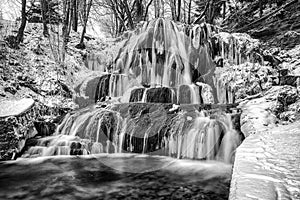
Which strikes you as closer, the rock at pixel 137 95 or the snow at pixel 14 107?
the snow at pixel 14 107

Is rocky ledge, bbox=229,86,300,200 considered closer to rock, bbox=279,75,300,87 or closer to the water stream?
the water stream

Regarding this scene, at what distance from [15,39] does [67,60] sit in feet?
7.61

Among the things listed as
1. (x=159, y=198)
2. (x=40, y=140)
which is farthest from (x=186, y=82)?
(x=159, y=198)

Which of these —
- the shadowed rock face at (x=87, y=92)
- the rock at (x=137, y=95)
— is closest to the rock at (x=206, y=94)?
the rock at (x=137, y=95)

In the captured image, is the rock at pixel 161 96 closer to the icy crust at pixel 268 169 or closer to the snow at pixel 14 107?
the snow at pixel 14 107

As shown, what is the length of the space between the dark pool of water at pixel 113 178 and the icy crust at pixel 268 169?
104 cm

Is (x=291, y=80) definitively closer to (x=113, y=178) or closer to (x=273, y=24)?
(x=113, y=178)

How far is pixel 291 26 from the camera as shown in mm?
13445

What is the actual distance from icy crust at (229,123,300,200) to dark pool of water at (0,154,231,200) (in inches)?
40.8

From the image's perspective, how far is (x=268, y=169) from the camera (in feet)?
9.50

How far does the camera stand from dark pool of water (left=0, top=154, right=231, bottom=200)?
428cm

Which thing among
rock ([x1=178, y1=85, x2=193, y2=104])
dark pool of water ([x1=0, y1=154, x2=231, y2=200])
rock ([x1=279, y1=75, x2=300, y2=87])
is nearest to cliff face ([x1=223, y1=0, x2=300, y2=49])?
rock ([x1=279, y1=75, x2=300, y2=87])

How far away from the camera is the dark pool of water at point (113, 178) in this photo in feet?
14.0

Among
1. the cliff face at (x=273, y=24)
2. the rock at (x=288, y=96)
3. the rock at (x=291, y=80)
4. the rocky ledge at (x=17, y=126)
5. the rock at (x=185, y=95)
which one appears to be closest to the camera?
the rocky ledge at (x=17, y=126)
